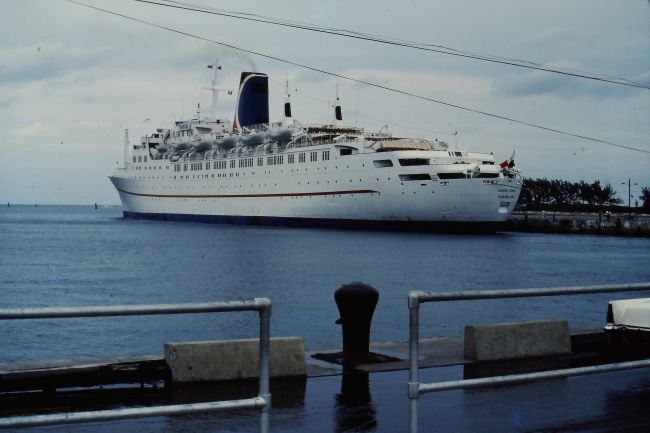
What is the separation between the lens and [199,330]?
801 inches

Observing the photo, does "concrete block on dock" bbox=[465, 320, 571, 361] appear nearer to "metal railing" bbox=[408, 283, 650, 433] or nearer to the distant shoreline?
"metal railing" bbox=[408, 283, 650, 433]

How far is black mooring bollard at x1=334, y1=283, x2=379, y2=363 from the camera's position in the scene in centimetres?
825

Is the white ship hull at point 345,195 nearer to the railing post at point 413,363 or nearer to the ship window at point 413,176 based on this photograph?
the ship window at point 413,176

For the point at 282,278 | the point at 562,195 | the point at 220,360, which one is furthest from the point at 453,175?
the point at 562,195

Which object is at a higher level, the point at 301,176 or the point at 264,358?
the point at 301,176

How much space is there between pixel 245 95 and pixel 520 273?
182 feet

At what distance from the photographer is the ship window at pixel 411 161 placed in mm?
62781

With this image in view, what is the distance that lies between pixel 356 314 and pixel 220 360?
185 centimetres

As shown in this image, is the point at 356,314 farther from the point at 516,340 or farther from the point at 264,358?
the point at 264,358

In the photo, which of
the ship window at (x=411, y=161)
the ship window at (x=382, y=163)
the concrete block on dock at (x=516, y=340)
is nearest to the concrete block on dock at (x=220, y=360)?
the concrete block on dock at (x=516, y=340)

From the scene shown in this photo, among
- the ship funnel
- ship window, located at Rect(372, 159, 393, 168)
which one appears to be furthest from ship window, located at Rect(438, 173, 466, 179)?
the ship funnel

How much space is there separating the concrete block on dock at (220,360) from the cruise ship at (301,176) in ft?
177

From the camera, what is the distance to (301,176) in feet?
238

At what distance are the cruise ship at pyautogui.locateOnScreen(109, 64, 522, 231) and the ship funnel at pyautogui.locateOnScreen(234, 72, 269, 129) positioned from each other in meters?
0.11
